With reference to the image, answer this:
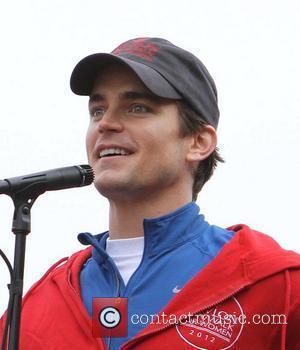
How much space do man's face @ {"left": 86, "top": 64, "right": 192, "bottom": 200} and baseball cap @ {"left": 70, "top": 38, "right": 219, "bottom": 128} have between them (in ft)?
0.21

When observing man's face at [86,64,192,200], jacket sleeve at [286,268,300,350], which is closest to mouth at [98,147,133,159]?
man's face at [86,64,192,200]

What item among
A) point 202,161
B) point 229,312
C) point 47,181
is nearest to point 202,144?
point 202,161

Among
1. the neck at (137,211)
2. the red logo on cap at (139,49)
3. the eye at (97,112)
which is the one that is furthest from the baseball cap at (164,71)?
the neck at (137,211)

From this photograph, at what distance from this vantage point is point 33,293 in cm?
373

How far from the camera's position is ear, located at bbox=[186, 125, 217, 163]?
3829mm

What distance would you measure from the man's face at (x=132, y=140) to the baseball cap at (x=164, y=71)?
6cm

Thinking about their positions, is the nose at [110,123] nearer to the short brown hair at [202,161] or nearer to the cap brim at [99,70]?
the cap brim at [99,70]

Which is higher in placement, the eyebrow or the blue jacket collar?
the eyebrow

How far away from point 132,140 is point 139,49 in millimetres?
575

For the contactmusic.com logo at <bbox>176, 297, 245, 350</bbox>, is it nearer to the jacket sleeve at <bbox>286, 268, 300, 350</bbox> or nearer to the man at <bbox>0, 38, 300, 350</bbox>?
the man at <bbox>0, 38, 300, 350</bbox>

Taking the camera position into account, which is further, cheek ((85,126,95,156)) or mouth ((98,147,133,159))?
cheek ((85,126,95,156))

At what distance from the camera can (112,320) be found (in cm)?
333

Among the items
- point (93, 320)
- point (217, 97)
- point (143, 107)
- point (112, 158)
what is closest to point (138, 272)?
point (93, 320)

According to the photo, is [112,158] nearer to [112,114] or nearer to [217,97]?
[112,114]
